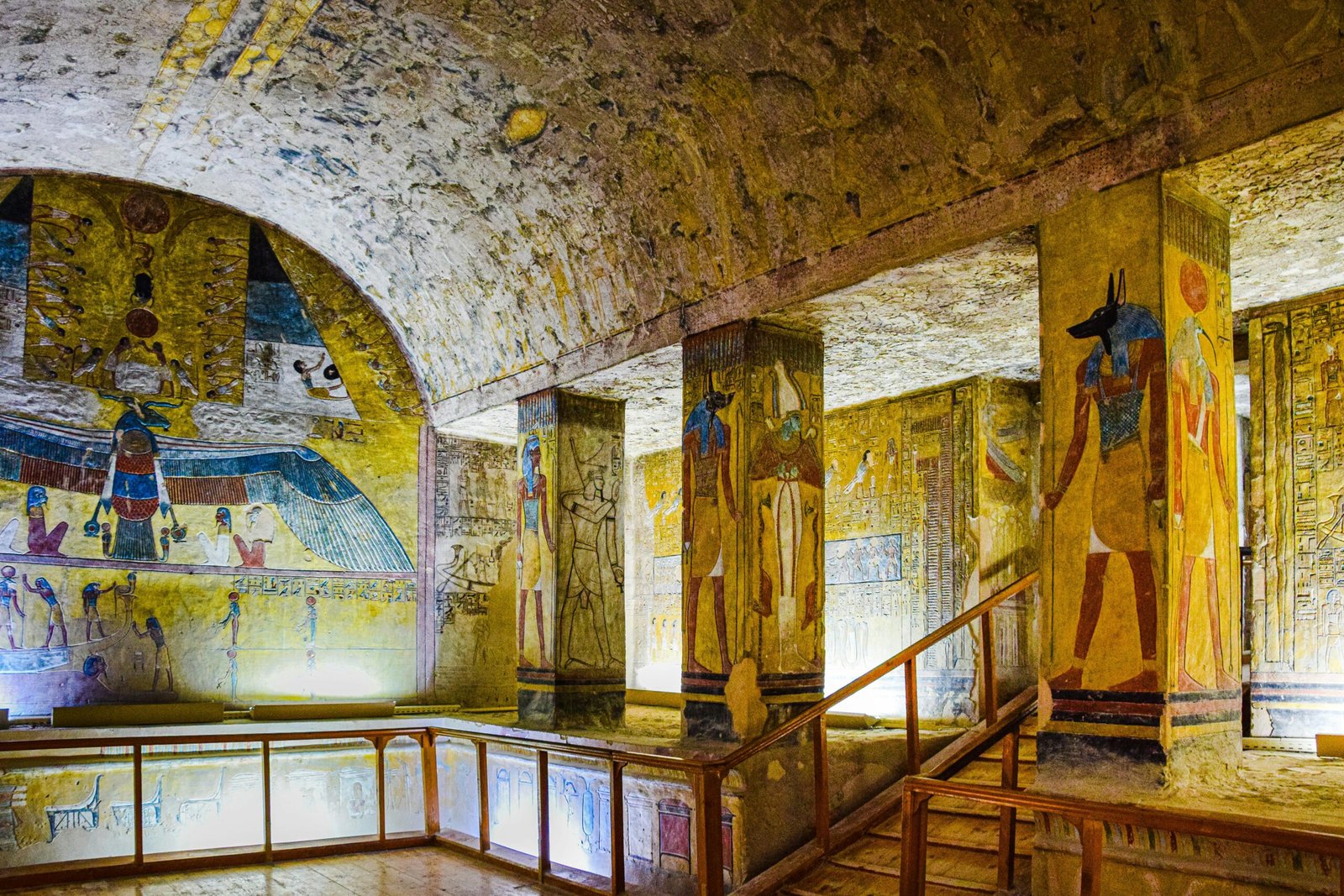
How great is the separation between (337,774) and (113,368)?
3.75 m

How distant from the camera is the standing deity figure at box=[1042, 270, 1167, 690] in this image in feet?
14.9

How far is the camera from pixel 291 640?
9383 mm

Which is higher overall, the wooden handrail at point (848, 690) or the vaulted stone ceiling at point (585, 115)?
the vaulted stone ceiling at point (585, 115)

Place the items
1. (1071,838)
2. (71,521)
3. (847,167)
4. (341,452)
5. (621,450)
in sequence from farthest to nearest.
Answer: (341,452), (621,450), (71,521), (847,167), (1071,838)

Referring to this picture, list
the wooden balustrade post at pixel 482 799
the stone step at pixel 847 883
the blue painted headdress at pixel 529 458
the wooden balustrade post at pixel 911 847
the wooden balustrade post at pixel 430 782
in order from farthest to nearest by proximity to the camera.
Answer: the blue painted headdress at pixel 529 458 < the wooden balustrade post at pixel 430 782 < the wooden balustrade post at pixel 482 799 < the stone step at pixel 847 883 < the wooden balustrade post at pixel 911 847

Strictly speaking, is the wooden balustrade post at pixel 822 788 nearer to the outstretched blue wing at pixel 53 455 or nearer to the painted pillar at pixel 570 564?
the painted pillar at pixel 570 564

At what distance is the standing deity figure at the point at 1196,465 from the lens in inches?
180

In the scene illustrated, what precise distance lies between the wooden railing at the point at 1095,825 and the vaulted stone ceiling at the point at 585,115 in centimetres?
280

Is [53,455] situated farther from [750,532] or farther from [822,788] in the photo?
[822,788]

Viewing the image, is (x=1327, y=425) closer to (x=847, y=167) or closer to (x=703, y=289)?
(x=847, y=167)

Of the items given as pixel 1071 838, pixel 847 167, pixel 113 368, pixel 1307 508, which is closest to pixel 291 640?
pixel 113 368

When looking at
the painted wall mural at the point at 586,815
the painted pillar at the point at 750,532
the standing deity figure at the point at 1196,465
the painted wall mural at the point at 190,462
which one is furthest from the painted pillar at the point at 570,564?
the standing deity figure at the point at 1196,465

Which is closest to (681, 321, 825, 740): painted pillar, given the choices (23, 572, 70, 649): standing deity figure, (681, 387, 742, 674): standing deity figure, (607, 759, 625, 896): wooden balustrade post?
(681, 387, 742, 674): standing deity figure

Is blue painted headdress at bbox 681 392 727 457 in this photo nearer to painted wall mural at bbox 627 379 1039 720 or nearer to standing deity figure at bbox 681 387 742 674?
standing deity figure at bbox 681 387 742 674
